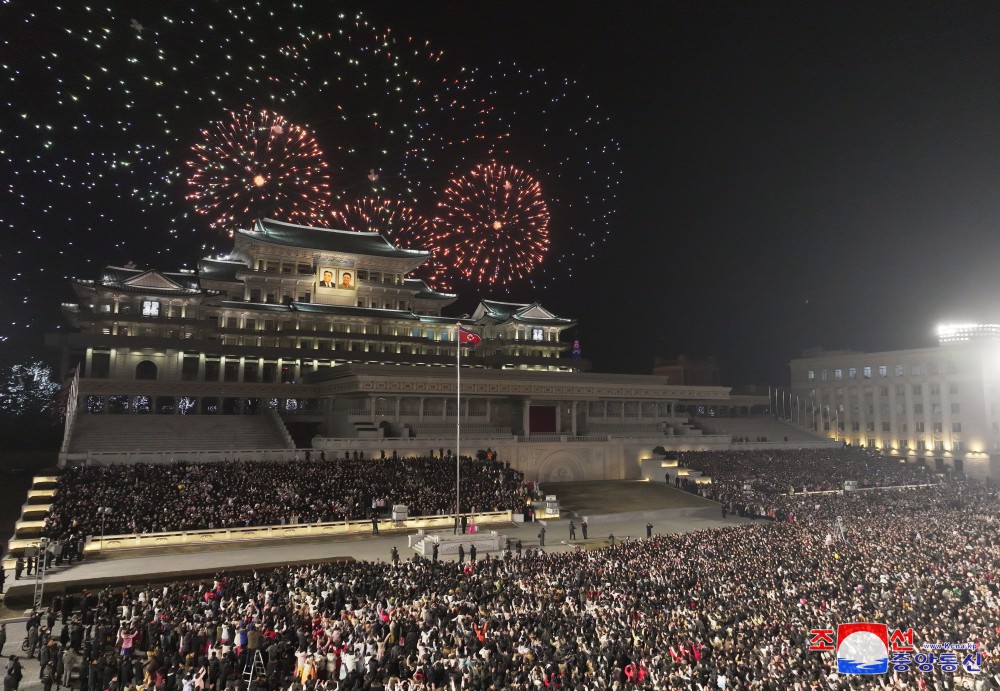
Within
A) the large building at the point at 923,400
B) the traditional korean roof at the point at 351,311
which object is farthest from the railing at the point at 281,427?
the large building at the point at 923,400

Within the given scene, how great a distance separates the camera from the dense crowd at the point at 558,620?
12664 millimetres

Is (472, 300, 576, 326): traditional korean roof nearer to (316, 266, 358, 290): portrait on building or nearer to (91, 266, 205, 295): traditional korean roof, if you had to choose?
(316, 266, 358, 290): portrait on building

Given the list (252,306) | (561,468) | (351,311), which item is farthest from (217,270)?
(561,468)

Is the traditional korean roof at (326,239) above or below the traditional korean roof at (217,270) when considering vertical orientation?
above

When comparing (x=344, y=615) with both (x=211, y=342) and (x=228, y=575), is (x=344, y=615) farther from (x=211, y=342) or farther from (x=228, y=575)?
(x=211, y=342)

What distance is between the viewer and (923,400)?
6644cm

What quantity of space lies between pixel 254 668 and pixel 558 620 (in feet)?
23.7

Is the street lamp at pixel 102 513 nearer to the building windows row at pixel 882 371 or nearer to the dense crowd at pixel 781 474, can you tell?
the dense crowd at pixel 781 474

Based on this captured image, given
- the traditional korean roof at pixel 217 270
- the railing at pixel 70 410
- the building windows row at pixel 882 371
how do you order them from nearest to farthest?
the railing at pixel 70 410 → the traditional korean roof at pixel 217 270 → the building windows row at pixel 882 371

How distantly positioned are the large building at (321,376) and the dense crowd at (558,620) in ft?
66.6

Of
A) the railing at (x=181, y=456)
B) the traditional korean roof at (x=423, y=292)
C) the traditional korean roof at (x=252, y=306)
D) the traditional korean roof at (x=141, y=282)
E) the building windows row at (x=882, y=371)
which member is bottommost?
the railing at (x=181, y=456)

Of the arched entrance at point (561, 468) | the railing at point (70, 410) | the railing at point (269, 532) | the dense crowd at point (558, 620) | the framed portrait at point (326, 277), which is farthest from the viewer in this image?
the framed portrait at point (326, 277)

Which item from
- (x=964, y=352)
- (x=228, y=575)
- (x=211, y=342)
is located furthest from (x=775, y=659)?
(x=964, y=352)

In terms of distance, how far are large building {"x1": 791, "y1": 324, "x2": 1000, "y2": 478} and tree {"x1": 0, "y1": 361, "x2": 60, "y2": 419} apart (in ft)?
260
